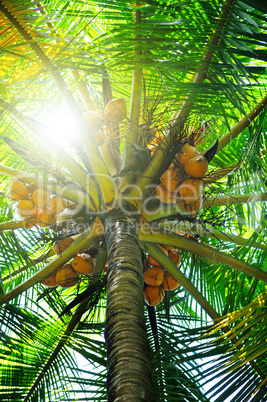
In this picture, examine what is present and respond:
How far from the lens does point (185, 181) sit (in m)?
1.96

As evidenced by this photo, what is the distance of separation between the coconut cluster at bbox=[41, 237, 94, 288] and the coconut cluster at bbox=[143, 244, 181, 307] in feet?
1.21

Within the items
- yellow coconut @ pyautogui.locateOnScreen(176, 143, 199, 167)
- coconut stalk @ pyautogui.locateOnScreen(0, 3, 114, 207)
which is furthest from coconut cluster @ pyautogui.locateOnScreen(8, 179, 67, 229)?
yellow coconut @ pyautogui.locateOnScreen(176, 143, 199, 167)

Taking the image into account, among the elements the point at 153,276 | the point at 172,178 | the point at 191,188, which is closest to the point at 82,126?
the point at 172,178

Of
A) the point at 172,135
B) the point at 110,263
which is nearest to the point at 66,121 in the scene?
the point at 172,135

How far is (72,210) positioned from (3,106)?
0.73 meters

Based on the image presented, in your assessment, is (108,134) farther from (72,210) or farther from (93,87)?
(93,87)

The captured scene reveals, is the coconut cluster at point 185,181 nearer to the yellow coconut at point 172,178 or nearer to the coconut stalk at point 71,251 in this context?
the yellow coconut at point 172,178

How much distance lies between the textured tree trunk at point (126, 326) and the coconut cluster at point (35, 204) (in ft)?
2.11

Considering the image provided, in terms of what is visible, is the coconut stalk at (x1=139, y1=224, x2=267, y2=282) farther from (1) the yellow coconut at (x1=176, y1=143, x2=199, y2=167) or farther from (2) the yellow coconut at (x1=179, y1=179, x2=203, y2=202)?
(1) the yellow coconut at (x1=176, y1=143, x2=199, y2=167)

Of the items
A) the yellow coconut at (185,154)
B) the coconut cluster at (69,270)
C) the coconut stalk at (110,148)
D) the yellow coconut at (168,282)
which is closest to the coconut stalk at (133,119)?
the coconut stalk at (110,148)

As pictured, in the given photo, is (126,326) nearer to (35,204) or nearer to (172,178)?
(172,178)

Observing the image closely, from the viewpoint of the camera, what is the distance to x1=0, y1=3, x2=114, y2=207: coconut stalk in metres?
1.91

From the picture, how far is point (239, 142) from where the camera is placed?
326cm

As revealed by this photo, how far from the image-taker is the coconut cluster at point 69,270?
2355 mm
